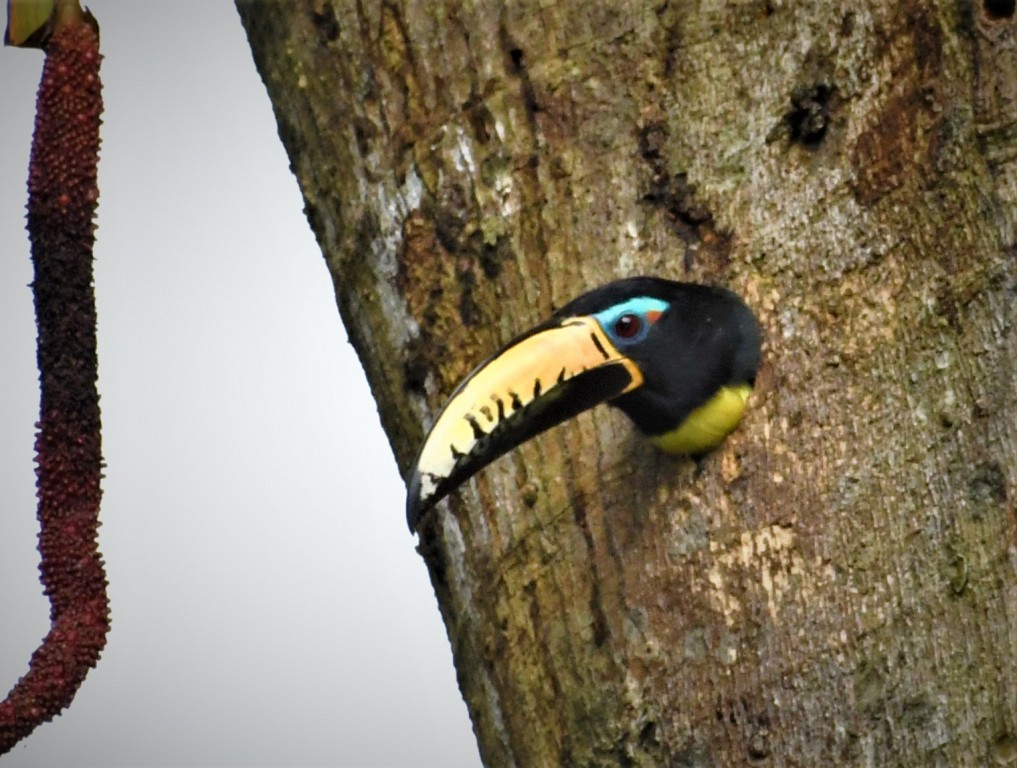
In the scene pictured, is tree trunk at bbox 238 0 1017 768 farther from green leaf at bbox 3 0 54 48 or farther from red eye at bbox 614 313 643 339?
green leaf at bbox 3 0 54 48

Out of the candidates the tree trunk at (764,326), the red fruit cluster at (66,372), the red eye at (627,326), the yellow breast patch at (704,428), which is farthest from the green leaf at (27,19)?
the yellow breast patch at (704,428)

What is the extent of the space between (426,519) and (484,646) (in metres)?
0.22

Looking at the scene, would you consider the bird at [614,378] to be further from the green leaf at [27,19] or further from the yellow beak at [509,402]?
the green leaf at [27,19]

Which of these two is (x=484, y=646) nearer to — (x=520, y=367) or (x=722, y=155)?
(x=520, y=367)

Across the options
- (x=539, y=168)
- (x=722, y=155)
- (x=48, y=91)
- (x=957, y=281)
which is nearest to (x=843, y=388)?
(x=957, y=281)

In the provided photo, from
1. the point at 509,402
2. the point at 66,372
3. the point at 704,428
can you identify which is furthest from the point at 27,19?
the point at 704,428

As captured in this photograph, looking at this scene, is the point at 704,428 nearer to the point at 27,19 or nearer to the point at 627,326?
the point at 627,326

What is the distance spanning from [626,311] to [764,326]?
19cm

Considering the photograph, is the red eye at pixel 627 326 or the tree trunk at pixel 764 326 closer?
the tree trunk at pixel 764 326

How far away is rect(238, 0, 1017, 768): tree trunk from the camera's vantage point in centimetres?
190

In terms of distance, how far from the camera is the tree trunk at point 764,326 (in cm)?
190

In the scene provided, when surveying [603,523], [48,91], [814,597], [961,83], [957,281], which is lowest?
[814,597]

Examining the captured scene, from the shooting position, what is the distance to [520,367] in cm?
193

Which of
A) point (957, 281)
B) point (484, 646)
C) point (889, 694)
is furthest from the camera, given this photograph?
point (484, 646)
